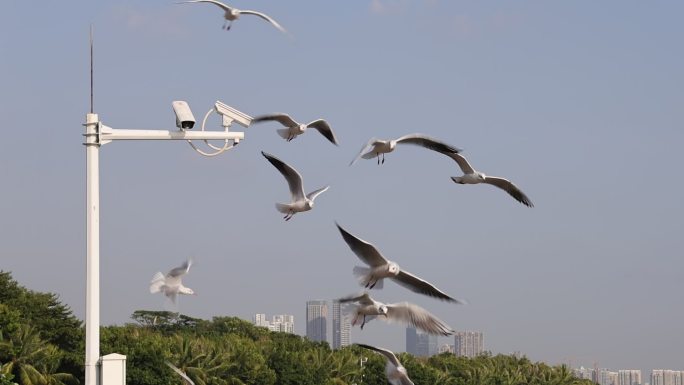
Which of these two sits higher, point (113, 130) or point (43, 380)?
point (113, 130)

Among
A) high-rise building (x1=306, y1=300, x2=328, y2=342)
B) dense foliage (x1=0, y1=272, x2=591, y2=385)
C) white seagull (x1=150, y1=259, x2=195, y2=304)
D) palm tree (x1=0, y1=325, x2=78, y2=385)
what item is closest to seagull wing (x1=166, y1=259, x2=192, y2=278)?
white seagull (x1=150, y1=259, x2=195, y2=304)

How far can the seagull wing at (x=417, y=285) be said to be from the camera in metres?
16.8

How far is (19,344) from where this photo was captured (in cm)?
5309

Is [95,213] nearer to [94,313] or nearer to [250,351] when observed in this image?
[94,313]

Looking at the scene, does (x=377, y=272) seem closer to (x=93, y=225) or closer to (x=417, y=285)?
(x=417, y=285)

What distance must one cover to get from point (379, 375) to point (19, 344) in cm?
2953

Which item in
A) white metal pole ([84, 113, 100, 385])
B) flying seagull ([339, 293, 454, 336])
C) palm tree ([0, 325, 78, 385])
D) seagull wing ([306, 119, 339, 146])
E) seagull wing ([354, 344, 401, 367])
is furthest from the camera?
palm tree ([0, 325, 78, 385])

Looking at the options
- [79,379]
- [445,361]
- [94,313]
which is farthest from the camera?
[445,361]

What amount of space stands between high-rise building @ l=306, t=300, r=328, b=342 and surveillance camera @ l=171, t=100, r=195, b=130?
141494 millimetres

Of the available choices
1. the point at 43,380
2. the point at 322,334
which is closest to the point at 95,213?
the point at 43,380

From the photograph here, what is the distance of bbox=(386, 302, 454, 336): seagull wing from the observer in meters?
16.9

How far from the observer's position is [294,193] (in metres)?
19.3

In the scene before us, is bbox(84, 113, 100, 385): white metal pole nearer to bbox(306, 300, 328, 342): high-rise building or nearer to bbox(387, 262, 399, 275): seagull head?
bbox(387, 262, 399, 275): seagull head

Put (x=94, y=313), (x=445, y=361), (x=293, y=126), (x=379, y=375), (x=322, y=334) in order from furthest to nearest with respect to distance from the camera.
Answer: (x=322, y=334), (x=445, y=361), (x=379, y=375), (x=293, y=126), (x=94, y=313)
